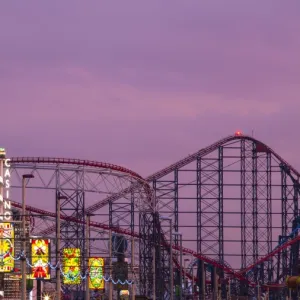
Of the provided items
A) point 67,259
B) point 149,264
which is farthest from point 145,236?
point 67,259

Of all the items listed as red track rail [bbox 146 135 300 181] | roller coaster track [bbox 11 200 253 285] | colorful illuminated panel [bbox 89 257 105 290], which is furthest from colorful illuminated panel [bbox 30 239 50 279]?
red track rail [bbox 146 135 300 181]

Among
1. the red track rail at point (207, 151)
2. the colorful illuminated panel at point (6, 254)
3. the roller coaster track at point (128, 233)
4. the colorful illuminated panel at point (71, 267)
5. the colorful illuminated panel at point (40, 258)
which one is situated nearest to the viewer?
the colorful illuminated panel at point (6, 254)

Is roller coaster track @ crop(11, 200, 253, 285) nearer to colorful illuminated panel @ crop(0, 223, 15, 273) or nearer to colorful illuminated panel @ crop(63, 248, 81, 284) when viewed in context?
colorful illuminated panel @ crop(63, 248, 81, 284)

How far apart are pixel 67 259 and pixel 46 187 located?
17.4 meters

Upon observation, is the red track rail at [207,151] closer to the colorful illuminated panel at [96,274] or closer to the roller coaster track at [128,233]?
the roller coaster track at [128,233]

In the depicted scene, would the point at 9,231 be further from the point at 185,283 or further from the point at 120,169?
the point at 185,283

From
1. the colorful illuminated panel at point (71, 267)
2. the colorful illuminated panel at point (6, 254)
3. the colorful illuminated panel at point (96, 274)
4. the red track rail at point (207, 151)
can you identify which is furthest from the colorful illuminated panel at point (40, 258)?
the red track rail at point (207, 151)

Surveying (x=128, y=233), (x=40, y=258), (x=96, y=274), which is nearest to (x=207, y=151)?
(x=128, y=233)

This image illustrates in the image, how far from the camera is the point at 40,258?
1769 inches

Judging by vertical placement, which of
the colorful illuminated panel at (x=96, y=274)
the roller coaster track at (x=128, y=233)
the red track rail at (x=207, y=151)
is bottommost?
the colorful illuminated panel at (x=96, y=274)

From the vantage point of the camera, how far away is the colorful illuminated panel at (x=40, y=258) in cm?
4475

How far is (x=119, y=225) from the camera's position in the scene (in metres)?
78.0

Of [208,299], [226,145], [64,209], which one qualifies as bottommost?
[208,299]

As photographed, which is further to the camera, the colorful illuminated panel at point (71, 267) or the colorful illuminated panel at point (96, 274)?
the colorful illuminated panel at point (96, 274)
